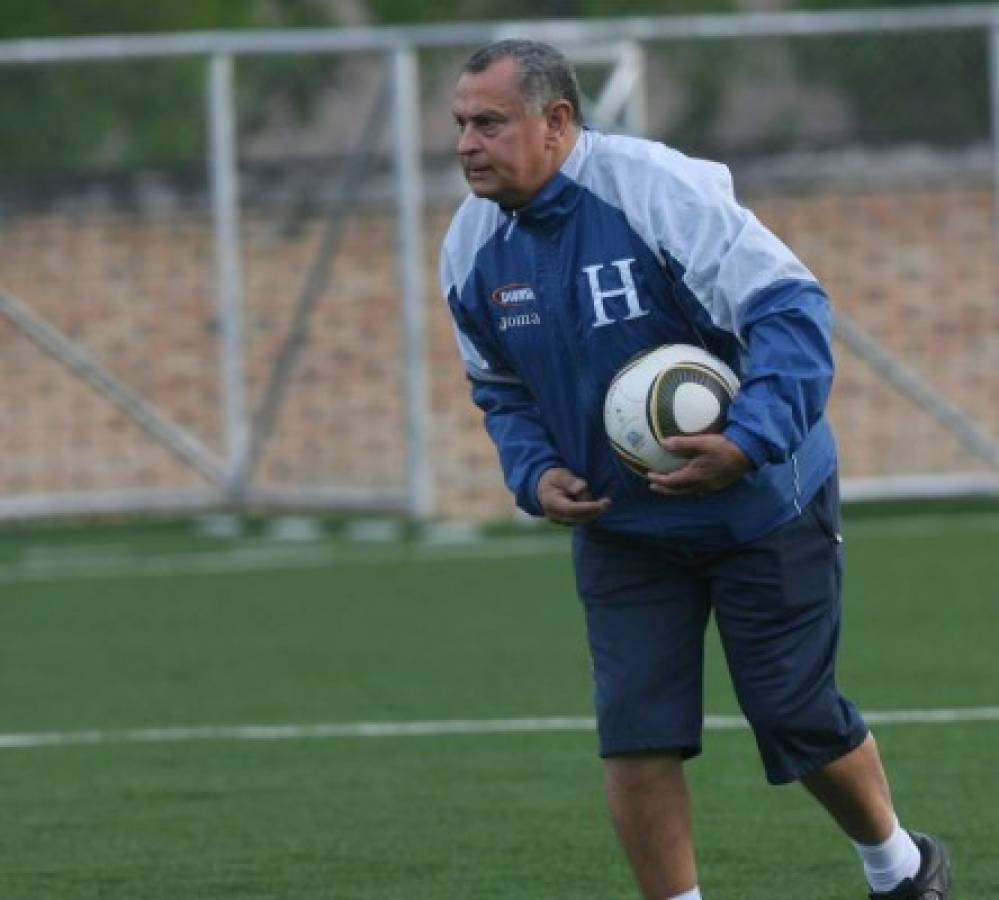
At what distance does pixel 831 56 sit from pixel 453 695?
8338mm

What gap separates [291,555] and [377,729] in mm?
5710

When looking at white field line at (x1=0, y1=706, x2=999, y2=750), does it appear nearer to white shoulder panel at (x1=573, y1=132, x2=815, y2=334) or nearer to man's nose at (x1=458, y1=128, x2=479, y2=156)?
white shoulder panel at (x1=573, y1=132, x2=815, y2=334)

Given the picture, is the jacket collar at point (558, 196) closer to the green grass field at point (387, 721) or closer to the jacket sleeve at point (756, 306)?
the jacket sleeve at point (756, 306)

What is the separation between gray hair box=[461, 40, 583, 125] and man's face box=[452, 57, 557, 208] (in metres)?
0.01

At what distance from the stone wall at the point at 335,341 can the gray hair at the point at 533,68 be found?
36.5ft

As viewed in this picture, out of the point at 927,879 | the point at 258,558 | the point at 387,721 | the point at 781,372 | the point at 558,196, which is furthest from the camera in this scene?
the point at 258,558

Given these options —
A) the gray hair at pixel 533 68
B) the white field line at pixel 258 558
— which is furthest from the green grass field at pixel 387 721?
the gray hair at pixel 533 68

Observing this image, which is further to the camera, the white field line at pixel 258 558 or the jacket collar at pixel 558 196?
the white field line at pixel 258 558

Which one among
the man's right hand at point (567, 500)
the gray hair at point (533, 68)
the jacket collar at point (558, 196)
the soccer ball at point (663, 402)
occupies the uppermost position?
the gray hair at point (533, 68)

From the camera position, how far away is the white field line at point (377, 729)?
9648 mm

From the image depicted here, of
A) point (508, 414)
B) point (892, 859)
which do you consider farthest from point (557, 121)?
point (892, 859)

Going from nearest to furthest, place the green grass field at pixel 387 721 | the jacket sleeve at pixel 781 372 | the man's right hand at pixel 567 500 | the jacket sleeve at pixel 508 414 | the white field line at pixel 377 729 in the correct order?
the jacket sleeve at pixel 781 372, the man's right hand at pixel 567 500, the jacket sleeve at pixel 508 414, the green grass field at pixel 387 721, the white field line at pixel 377 729

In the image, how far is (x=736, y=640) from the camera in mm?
6305

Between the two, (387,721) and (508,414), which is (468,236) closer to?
(508,414)
